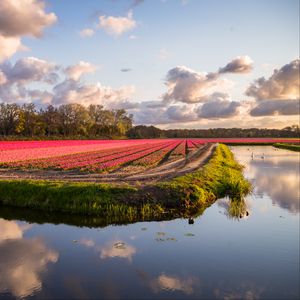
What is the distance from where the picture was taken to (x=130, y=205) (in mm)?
16484

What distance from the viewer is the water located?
29.3 feet

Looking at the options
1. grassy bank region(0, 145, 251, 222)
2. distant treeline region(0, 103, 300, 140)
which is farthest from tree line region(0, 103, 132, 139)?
grassy bank region(0, 145, 251, 222)

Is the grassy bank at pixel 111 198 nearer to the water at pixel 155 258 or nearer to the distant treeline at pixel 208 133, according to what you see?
the water at pixel 155 258

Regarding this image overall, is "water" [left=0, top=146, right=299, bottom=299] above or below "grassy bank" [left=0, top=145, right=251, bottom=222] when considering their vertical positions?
below

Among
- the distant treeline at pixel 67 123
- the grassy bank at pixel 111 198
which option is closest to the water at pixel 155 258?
the grassy bank at pixel 111 198

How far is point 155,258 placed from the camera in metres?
11.1

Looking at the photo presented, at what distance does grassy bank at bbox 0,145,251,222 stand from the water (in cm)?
99

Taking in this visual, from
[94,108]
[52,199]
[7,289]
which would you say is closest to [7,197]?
[52,199]

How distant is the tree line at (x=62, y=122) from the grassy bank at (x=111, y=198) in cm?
7879

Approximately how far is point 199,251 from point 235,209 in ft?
22.3

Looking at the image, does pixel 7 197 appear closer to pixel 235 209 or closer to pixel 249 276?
pixel 235 209

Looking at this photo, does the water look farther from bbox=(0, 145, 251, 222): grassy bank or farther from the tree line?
the tree line

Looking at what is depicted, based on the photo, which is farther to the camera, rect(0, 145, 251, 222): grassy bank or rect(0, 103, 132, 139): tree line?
rect(0, 103, 132, 139): tree line

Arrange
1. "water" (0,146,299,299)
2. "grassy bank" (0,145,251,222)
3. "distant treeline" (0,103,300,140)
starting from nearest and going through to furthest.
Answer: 1. "water" (0,146,299,299)
2. "grassy bank" (0,145,251,222)
3. "distant treeline" (0,103,300,140)
